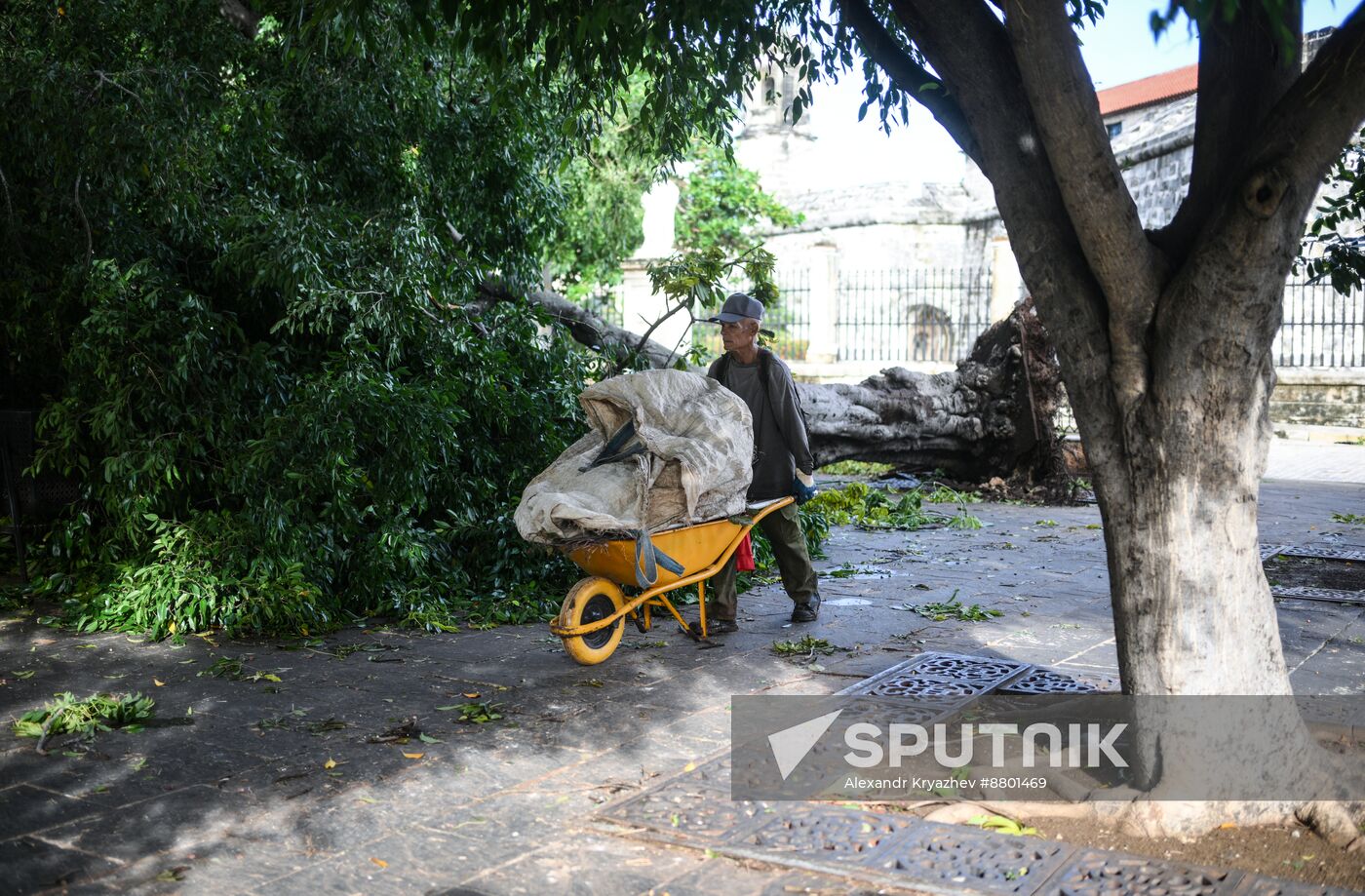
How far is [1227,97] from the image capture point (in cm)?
416

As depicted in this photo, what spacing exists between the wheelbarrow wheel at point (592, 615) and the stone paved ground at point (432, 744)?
0.31 ft

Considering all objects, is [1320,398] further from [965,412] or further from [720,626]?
[720,626]

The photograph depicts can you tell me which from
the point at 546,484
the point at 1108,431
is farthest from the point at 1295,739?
the point at 546,484

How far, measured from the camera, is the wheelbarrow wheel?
6.00 metres

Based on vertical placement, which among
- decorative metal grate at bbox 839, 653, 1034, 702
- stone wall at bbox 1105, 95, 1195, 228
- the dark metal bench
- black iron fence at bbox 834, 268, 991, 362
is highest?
stone wall at bbox 1105, 95, 1195, 228

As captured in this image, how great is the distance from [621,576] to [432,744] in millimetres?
1536

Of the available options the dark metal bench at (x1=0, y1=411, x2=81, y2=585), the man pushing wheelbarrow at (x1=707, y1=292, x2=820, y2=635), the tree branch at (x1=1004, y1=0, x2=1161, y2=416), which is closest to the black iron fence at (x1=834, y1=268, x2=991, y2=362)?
the man pushing wheelbarrow at (x1=707, y1=292, x2=820, y2=635)

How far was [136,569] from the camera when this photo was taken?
7.32m

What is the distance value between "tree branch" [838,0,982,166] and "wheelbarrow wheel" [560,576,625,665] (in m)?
2.76

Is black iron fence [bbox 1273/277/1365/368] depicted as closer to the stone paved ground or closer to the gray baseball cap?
the stone paved ground

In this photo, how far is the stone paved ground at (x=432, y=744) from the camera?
371 cm

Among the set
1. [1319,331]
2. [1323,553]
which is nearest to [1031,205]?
[1323,553]

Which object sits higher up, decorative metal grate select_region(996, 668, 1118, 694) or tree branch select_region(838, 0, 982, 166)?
tree branch select_region(838, 0, 982, 166)

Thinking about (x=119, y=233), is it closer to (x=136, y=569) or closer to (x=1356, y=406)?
(x=136, y=569)
